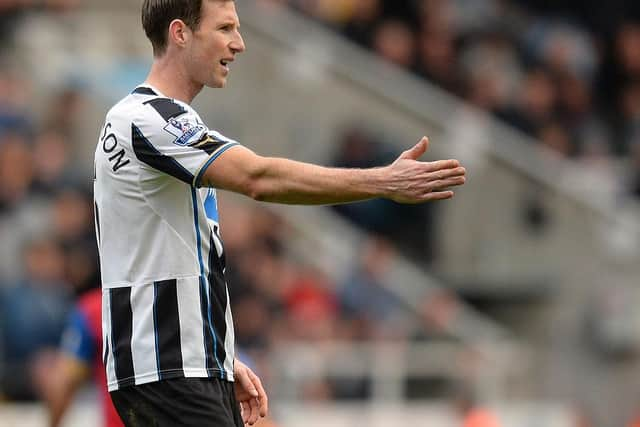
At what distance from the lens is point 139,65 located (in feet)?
46.4

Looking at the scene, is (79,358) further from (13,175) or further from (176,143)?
(13,175)

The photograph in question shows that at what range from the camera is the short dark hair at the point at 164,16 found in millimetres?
4609

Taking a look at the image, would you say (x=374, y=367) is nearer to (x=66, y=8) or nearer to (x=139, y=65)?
(x=139, y=65)

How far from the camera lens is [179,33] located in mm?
4625

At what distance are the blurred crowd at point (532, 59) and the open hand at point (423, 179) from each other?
10.3 meters

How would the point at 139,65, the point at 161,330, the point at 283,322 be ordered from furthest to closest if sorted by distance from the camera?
1. the point at 139,65
2. the point at 283,322
3. the point at 161,330

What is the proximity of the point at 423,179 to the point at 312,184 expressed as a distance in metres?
0.33

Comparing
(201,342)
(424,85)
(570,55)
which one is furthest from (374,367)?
(201,342)

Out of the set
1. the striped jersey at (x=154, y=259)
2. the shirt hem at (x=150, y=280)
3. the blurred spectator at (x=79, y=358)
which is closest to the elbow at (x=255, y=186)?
the striped jersey at (x=154, y=259)

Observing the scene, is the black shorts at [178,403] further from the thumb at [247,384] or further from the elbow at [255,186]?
the elbow at [255,186]

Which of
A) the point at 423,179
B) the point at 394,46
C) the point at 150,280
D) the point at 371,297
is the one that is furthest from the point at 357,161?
the point at 423,179

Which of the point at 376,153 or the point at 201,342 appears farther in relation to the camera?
the point at 376,153

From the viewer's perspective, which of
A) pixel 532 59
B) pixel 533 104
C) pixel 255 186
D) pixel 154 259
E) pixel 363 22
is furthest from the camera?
pixel 532 59

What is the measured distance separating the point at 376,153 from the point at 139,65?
8.25 feet
